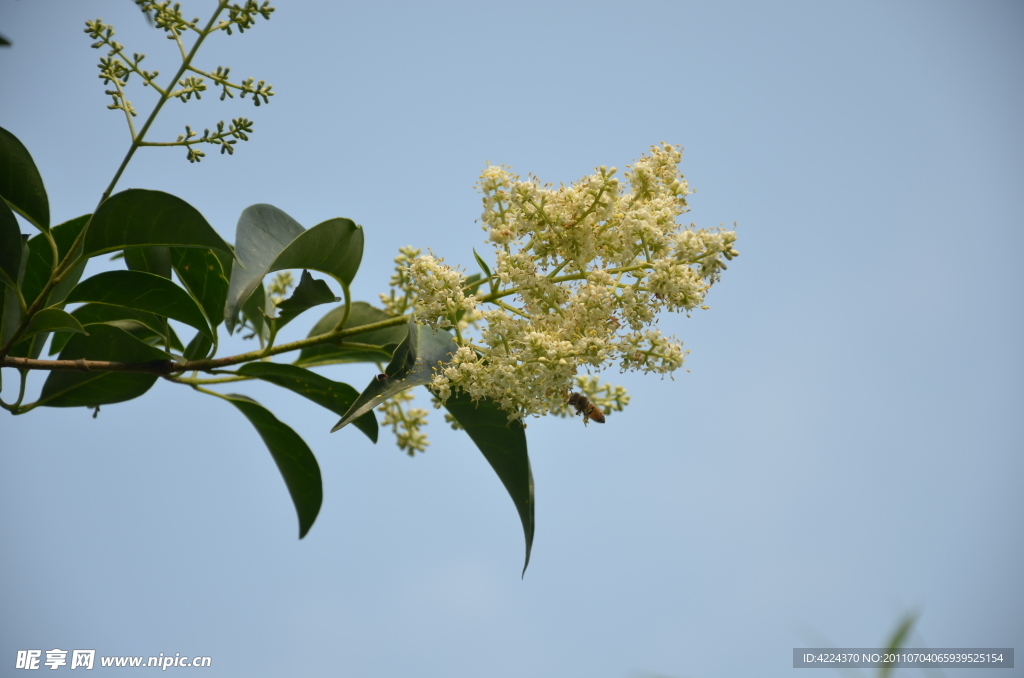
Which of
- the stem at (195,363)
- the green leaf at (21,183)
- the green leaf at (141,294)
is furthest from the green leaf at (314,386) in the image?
the green leaf at (21,183)

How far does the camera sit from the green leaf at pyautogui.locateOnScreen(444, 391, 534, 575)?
2398 millimetres

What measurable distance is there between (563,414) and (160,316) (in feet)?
4.91

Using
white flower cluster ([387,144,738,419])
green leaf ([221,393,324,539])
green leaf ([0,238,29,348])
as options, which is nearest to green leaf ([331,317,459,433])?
white flower cluster ([387,144,738,419])

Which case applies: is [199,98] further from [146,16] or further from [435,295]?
[435,295]

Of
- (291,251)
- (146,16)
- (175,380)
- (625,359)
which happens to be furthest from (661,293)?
(146,16)

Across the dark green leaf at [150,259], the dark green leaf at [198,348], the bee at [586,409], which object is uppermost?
the dark green leaf at [150,259]

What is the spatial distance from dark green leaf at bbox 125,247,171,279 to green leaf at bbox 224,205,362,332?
1.59 feet

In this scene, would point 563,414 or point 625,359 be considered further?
point 563,414

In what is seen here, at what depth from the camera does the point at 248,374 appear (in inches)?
104

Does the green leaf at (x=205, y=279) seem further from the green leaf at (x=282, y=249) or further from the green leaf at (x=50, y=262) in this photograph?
the green leaf at (x=282, y=249)

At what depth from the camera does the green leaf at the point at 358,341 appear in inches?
106

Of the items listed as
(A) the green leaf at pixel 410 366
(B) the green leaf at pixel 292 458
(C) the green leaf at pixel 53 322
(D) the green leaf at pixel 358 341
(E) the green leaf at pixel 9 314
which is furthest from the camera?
(B) the green leaf at pixel 292 458

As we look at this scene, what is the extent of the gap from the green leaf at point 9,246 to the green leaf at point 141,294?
295mm

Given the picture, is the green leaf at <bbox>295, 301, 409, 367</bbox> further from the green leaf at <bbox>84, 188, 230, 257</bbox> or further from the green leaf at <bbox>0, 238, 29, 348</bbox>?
the green leaf at <bbox>0, 238, 29, 348</bbox>
